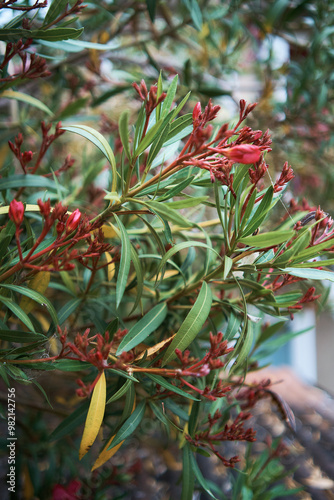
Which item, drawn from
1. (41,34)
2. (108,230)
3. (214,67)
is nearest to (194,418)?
(108,230)

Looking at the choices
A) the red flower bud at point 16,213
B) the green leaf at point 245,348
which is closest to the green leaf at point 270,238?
the green leaf at point 245,348

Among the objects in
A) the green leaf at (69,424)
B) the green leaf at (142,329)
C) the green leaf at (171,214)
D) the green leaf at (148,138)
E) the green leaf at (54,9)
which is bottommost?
the green leaf at (69,424)

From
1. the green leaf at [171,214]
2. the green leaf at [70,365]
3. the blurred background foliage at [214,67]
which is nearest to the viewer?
the green leaf at [171,214]

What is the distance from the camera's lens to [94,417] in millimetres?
425

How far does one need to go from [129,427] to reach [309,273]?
0.26 m

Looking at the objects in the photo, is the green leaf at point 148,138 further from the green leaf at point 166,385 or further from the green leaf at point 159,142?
the green leaf at point 166,385

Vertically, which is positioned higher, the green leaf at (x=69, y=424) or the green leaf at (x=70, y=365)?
the green leaf at (x=70, y=365)

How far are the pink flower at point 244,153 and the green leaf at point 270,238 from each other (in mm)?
74

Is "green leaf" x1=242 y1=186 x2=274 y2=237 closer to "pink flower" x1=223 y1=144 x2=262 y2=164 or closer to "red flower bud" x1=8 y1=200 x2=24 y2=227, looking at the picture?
"pink flower" x1=223 y1=144 x2=262 y2=164

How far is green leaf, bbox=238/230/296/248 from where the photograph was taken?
0.40 meters

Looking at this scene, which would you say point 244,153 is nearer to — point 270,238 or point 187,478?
point 270,238

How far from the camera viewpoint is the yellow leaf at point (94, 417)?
42cm

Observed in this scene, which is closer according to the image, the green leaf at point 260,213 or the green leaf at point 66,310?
the green leaf at point 260,213

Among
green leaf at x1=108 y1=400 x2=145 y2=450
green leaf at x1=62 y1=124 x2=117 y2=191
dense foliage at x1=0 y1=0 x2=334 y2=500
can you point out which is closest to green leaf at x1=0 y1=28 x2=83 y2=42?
dense foliage at x1=0 y1=0 x2=334 y2=500
